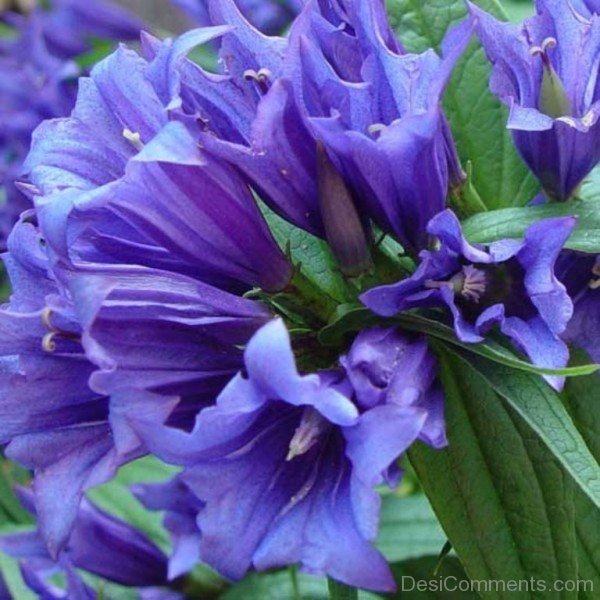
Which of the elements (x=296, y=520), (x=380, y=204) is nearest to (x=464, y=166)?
(x=380, y=204)

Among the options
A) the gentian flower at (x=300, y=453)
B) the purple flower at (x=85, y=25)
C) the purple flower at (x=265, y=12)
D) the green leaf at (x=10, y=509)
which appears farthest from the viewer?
the purple flower at (x=85, y=25)

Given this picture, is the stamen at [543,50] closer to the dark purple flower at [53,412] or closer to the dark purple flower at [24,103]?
the dark purple flower at [53,412]

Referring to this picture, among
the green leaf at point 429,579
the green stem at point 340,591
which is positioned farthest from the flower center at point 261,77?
the green leaf at point 429,579

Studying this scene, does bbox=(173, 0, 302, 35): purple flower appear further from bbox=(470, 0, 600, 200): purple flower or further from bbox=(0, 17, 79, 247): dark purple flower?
bbox=(470, 0, 600, 200): purple flower

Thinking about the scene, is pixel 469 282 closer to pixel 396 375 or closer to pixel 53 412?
pixel 396 375

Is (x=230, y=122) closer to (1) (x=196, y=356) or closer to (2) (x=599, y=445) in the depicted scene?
(1) (x=196, y=356)

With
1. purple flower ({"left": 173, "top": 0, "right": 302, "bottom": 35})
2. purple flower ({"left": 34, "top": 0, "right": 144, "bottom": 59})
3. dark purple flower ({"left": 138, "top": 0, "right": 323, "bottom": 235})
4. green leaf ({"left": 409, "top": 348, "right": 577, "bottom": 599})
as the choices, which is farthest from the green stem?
purple flower ({"left": 34, "top": 0, "right": 144, "bottom": 59})

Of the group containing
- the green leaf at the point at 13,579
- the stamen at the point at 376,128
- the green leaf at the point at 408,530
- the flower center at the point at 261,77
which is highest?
the flower center at the point at 261,77
